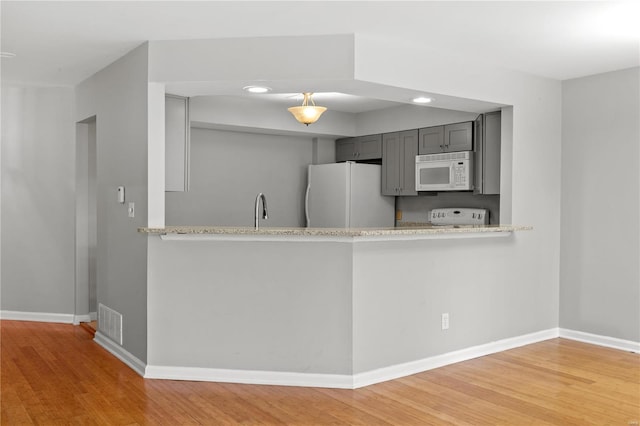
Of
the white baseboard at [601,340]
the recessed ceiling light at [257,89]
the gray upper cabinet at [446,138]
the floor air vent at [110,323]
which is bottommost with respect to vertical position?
the white baseboard at [601,340]

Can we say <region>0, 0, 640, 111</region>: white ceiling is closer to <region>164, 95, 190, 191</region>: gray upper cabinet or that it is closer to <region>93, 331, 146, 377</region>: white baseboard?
<region>164, 95, 190, 191</region>: gray upper cabinet

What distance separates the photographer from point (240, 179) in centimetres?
647

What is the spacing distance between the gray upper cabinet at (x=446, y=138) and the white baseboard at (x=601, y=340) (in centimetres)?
189

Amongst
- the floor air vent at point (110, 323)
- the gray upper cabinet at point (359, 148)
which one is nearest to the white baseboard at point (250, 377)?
the floor air vent at point (110, 323)

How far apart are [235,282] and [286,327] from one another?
453 mm

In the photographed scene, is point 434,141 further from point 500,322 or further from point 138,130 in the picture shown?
point 138,130

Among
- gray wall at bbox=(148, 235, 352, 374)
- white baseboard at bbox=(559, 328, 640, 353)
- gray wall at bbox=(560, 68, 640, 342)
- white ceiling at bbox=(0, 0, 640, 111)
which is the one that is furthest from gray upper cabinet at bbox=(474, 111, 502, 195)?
gray wall at bbox=(148, 235, 352, 374)

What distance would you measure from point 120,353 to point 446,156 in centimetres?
341

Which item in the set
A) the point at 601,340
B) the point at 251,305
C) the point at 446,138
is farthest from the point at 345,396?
the point at 446,138

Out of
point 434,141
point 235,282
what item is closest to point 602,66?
point 434,141

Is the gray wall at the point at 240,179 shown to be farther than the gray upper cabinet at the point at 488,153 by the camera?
Yes

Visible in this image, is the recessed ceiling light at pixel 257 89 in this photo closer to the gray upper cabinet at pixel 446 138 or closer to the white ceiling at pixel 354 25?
the white ceiling at pixel 354 25

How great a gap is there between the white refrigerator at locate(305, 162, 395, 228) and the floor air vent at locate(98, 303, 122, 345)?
261 cm

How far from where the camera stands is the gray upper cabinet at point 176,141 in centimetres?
434
